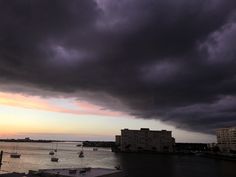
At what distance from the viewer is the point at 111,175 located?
145ft

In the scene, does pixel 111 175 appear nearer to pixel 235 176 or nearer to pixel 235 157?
pixel 235 176

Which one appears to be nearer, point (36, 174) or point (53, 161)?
point (36, 174)

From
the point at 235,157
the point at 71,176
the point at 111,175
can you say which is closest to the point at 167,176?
the point at 111,175

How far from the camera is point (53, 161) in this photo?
12862 cm

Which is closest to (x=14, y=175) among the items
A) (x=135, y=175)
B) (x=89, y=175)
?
(x=89, y=175)

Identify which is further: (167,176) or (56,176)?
(167,176)

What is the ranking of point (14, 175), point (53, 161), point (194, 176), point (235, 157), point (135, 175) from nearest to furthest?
point (14, 175), point (135, 175), point (194, 176), point (53, 161), point (235, 157)

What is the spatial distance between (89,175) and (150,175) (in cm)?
4237

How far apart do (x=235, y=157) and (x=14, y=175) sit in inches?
6215

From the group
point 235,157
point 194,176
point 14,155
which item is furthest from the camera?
point 235,157

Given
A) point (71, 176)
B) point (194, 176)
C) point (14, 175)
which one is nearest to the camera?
point (14, 175)

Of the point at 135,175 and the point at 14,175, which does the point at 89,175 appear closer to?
the point at 14,175

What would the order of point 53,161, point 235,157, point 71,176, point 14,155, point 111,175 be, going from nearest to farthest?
point 71,176 → point 111,175 → point 53,161 → point 14,155 → point 235,157

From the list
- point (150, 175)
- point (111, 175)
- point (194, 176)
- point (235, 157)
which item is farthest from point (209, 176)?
point (235, 157)
